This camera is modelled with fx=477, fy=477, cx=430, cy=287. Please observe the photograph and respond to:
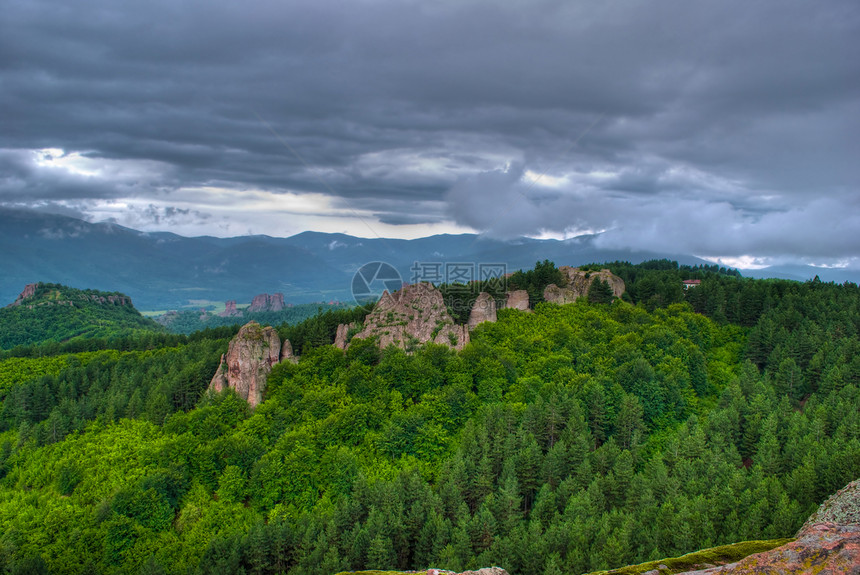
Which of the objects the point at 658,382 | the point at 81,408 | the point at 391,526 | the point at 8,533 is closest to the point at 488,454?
the point at 391,526

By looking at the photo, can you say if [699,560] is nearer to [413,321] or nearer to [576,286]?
[413,321]

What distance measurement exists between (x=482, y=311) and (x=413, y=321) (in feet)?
36.9

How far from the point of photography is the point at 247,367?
5453cm

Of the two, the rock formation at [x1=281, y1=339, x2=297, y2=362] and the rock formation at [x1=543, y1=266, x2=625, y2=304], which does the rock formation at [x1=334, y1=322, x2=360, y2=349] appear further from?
the rock formation at [x1=543, y1=266, x2=625, y2=304]

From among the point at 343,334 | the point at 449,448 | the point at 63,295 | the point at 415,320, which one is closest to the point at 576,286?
the point at 415,320

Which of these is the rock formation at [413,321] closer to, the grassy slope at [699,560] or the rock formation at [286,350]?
the rock formation at [286,350]

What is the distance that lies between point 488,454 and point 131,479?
32.3 metres

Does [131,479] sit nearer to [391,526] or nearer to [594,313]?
[391,526]

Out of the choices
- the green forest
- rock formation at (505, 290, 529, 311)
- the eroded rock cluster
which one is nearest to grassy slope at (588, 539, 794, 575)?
the green forest

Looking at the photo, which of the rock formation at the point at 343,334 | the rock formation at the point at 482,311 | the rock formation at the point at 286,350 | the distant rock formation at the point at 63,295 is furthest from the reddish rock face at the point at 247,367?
the distant rock formation at the point at 63,295

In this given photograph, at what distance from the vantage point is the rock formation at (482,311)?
67.2 m

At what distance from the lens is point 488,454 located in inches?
1673

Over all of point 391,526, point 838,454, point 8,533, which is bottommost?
point 8,533

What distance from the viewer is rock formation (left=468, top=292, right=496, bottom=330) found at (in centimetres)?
6721
